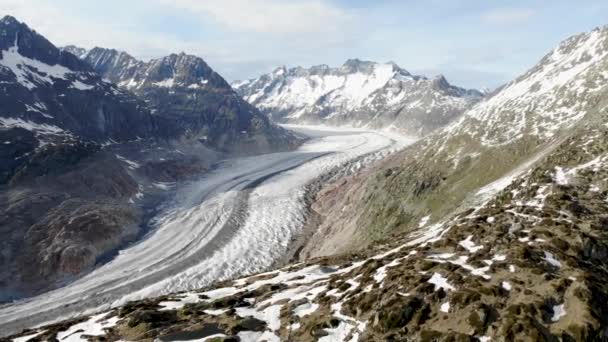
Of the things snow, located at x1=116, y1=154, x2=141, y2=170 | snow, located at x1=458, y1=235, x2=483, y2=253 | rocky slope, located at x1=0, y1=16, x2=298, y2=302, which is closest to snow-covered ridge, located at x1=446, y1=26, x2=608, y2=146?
snow, located at x1=458, y1=235, x2=483, y2=253

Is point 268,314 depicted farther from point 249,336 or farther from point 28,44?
point 28,44

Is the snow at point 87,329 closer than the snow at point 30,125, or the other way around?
the snow at point 87,329

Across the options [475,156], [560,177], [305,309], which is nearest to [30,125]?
[475,156]

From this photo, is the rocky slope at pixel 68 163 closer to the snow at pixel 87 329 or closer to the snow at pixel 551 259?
the snow at pixel 87 329

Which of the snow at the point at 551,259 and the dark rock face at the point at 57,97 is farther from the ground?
the dark rock face at the point at 57,97

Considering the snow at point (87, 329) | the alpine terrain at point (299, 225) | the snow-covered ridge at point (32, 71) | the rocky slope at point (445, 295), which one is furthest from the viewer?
the snow-covered ridge at point (32, 71)

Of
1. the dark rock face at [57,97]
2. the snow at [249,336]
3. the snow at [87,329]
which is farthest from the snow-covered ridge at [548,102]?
the dark rock face at [57,97]

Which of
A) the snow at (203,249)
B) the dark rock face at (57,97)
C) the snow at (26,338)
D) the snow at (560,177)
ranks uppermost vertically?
the dark rock face at (57,97)
